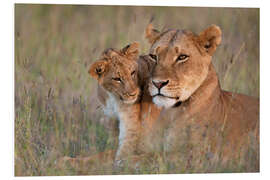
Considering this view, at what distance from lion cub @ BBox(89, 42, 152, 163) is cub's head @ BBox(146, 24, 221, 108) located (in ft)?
0.74

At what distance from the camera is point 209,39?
5.12 m

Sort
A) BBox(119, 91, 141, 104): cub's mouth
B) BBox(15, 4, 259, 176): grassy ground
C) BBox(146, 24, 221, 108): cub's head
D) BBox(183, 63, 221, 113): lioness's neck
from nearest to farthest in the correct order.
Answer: BBox(146, 24, 221, 108): cub's head < BBox(119, 91, 141, 104): cub's mouth < BBox(183, 63, 221, 113): lioness's neck < BBox(15, 4, 259, 176): grassy ground

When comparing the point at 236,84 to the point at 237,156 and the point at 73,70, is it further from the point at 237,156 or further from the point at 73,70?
the point at 73,70

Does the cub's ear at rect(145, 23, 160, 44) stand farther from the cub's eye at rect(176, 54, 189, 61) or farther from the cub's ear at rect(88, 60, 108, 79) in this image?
the cub's ear at rect(88, 60, 108, 79)

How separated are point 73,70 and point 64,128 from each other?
1.42m

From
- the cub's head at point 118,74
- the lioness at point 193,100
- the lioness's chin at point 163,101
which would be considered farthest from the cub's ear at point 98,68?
the lioness's chin at point 163,101

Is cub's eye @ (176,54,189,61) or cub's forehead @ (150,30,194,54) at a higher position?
cub's forehead @ (150,30,194,54)

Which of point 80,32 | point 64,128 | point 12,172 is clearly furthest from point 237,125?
point 80,32

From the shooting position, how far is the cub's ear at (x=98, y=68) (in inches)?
203

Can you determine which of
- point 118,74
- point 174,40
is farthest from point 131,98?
point 174,40

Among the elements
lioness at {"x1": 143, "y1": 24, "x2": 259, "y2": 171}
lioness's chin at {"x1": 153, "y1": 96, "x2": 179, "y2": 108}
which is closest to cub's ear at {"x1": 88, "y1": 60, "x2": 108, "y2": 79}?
lioness at {"x1": 143, "y1": 24, "x2": 259, "y2": 171}

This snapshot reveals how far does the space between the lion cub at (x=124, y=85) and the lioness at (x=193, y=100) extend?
8.3 inches

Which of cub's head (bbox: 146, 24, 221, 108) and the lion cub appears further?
the lion cub

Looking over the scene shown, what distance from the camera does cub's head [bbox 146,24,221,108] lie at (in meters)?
4.91
